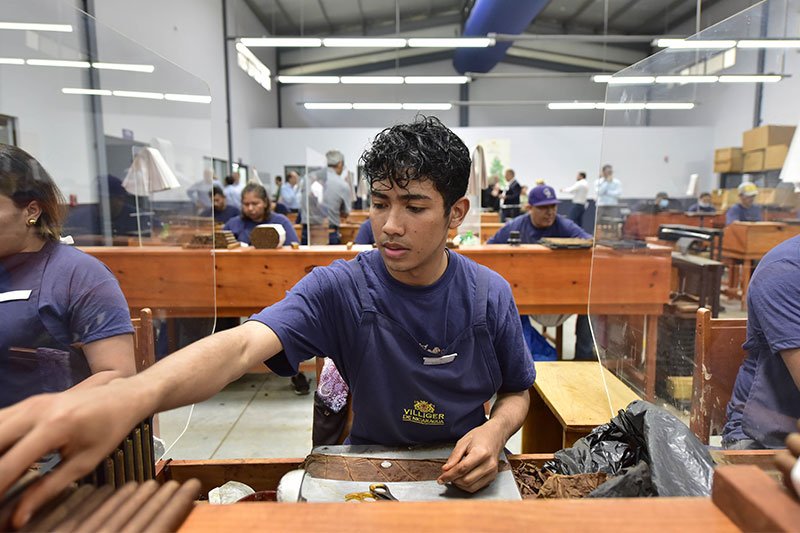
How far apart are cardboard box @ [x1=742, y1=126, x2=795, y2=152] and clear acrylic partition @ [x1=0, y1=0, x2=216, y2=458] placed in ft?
8.83

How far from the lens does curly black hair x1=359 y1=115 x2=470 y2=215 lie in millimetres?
1106

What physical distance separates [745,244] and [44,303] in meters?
3.06

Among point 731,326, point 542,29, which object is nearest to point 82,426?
point 731,326

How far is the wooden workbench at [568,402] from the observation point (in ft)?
5.99

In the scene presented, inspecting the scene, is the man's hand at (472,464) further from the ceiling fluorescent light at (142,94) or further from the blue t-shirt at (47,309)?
the ceiling fluorescent light at (142,94)

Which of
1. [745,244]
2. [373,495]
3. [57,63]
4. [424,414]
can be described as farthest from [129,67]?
[745,244]

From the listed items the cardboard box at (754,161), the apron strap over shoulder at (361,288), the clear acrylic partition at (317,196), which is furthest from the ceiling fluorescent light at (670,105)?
the clear acrylic partition at (317,196)

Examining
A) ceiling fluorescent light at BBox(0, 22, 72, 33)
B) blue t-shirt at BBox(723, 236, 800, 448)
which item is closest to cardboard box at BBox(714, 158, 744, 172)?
blue t-shirt at BBox(723, 236, 800, 448)

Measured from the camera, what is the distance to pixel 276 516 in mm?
461

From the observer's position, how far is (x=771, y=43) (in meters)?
1.95

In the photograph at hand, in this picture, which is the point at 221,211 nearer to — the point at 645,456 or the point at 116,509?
the point at 645,456

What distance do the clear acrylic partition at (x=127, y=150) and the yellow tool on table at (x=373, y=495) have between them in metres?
1.33

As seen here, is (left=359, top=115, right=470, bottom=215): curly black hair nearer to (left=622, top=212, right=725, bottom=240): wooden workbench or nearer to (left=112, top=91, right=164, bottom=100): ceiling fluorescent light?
(left=622, top=212, right=725, bottom=240): wooden workbench

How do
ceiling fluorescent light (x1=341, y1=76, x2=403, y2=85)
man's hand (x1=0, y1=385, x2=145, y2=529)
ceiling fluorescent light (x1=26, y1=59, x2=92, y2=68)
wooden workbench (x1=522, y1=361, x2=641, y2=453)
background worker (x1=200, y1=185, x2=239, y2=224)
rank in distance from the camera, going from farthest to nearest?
ceiling fluorescent light (x1=341, y1=76, x2=403, y2=85)
background worker (x1=200, y1=185, x2=239, y2=224)
wooden workbench (x1=522, y1=361, x2=641, y2=453)
ceiling fluorescent light (x1=26, y1=59, x2=92, y2=68)
man's hand (x1=0, y1=385, x2=145, y2=529)
